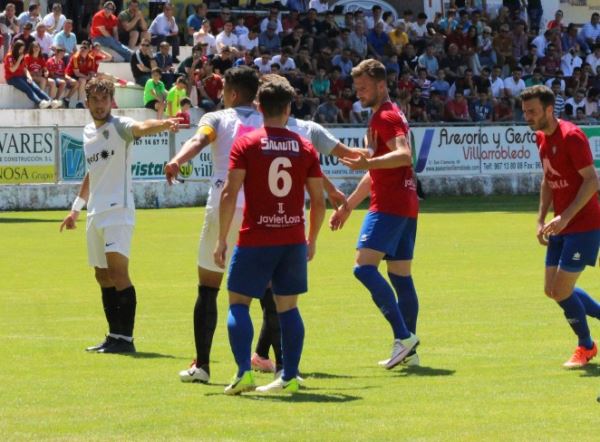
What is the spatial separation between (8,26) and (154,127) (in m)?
25.4

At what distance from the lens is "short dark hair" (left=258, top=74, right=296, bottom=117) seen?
8.87m

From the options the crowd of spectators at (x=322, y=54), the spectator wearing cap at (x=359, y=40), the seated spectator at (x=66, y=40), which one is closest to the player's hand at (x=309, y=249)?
the crowd of spectators at (x=322, y=54)

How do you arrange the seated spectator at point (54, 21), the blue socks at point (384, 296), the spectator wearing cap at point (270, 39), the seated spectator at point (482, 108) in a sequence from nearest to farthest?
the blue socks at point (384, 296) < the seated spectator at point (54, 21) < the spectator wearing cap at point (270, 39) < the seated spectator at point (482, 108)

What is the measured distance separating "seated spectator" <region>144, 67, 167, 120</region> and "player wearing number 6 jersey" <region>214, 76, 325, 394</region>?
24492 millimetres

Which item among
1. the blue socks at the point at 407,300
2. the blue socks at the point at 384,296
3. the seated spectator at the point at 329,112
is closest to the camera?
the blue socks at the point at 384,296

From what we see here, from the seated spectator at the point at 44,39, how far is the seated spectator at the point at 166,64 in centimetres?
255

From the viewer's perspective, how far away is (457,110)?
3681cm

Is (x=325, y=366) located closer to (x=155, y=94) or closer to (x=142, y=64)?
(x=155, y=94)

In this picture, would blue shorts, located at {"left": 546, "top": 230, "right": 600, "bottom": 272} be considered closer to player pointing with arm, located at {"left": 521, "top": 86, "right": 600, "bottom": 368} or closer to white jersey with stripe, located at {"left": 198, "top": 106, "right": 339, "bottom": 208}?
player pointing with arm, located at {"left": 521, "top": 86, "right": 600, "bottom": 368}

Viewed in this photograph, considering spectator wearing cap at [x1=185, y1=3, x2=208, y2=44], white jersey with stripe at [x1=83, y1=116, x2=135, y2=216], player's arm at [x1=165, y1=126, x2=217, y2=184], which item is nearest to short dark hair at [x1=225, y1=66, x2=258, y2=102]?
player's arm at [x1=165, y1=126, x2=217, y2=184]

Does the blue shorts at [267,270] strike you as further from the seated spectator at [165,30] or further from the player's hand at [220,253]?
the seated spectator at [165,30]

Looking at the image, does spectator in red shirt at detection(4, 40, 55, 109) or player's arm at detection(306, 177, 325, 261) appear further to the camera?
spectator in red shirt at detection(4, 40, 55, 109)

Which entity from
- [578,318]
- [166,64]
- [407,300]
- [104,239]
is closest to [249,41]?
[166,64]

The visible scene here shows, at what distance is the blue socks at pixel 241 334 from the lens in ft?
29.5
